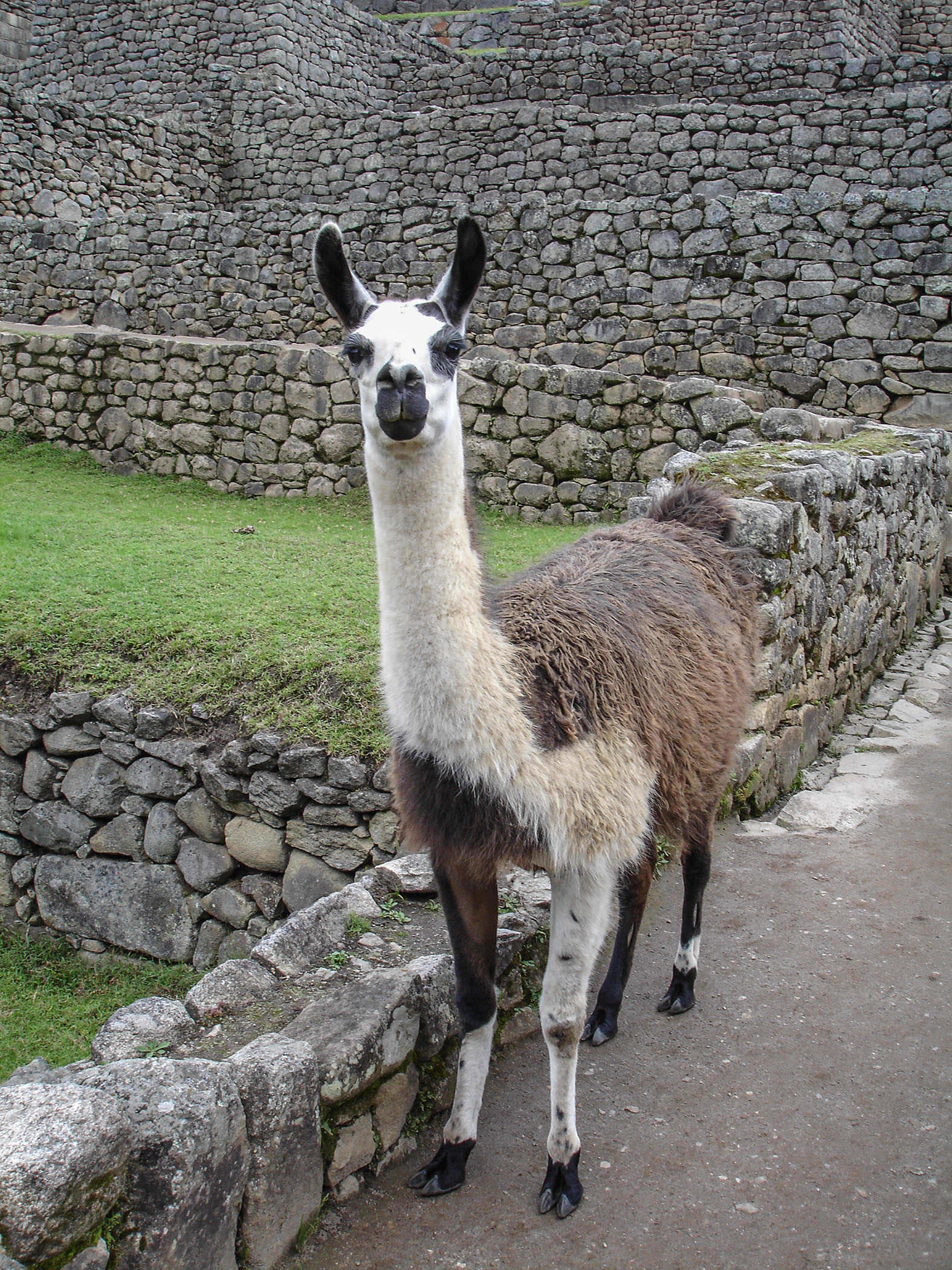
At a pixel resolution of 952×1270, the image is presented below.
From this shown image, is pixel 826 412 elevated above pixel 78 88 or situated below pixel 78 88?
below

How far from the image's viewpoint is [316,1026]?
7.81ft

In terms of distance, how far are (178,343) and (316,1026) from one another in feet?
29.8

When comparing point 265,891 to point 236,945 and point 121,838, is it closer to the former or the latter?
point 236,945

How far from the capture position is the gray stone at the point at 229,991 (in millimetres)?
2566

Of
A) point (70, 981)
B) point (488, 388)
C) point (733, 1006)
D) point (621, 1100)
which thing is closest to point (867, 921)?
point (733, 1006)

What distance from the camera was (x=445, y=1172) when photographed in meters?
2.32

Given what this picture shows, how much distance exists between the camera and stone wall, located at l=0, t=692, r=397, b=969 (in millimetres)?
4266

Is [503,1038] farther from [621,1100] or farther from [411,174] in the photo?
[411,174]

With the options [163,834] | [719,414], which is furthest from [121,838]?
[719,414]

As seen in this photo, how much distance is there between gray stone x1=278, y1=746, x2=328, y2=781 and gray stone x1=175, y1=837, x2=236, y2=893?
2.16 feet

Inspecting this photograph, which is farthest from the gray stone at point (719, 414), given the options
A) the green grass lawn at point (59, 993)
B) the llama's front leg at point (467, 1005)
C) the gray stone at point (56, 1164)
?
the gray stone at point (56, 1164)

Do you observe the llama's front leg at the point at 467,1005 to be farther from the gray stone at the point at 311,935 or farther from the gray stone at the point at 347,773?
the gray stone at the point at 347,773

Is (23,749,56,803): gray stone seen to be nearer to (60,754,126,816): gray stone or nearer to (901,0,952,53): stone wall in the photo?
(60,754,126,816): gray stone

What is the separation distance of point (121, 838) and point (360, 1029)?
115 inches
